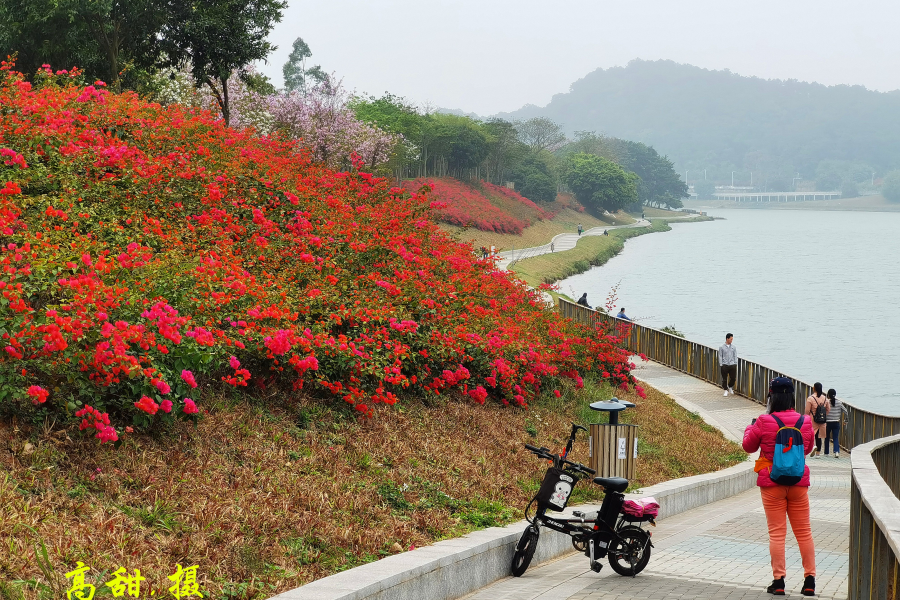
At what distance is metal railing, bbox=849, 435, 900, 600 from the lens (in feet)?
13.3

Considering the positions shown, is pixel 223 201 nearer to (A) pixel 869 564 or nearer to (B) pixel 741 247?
(A) pixel 869 564

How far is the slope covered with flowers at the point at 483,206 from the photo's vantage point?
75.8 m

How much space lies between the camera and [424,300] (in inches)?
480

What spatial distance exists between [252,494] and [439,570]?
152cm

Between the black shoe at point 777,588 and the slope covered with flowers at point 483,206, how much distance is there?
198ft

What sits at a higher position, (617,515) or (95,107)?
(95,107)

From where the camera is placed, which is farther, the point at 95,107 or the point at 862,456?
the point at 95,107

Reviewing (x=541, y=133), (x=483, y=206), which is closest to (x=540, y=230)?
(x=483, y=206)

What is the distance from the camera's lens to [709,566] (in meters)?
7.56

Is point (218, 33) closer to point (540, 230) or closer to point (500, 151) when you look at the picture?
point (540, 230)

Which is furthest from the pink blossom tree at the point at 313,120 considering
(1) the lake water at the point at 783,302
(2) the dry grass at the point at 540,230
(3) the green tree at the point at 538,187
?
(3) the green tree at the point at 538,187

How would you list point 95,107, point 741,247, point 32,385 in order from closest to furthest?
point 32,385, point 95,107, point 741,247

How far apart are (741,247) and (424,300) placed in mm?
108900

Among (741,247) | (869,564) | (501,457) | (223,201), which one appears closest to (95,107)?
(223,201)
